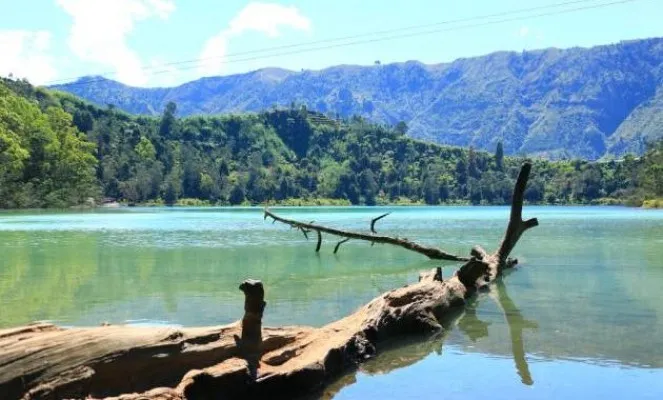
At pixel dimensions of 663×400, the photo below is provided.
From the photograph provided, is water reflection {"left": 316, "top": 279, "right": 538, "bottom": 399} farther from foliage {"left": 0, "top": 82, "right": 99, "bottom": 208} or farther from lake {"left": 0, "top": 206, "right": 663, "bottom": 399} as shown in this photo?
foliage {"left": 0, "top": 82, "right": 99, "bottom": 208}

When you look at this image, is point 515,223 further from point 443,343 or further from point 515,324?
point 443,343

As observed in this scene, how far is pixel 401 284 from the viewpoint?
21.8m

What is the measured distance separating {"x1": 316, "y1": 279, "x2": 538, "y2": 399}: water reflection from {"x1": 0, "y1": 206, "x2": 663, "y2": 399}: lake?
4 cm

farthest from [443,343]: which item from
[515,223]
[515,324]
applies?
[515,223]

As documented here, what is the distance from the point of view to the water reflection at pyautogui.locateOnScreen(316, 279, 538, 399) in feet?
33.4

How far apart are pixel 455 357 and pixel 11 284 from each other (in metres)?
14.6

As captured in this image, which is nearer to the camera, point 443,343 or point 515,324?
point 443,343

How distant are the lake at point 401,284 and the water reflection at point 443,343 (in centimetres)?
4

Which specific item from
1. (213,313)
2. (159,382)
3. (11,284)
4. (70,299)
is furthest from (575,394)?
(11,284)

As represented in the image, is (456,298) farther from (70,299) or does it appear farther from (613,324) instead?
(70,299)

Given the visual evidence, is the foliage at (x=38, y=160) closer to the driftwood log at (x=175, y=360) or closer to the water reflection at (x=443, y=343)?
the water reflection at (x=443, y=343)

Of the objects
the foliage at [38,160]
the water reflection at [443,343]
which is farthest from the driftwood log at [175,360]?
the foliage at [38,160]

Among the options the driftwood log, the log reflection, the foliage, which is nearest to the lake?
the log reflection

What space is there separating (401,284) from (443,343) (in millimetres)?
9189
